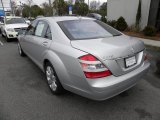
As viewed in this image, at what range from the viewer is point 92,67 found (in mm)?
2402

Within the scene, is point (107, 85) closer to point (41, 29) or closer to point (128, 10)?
point (41, 29)

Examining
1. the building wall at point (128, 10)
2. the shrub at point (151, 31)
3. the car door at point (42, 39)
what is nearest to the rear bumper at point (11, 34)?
the car door at point (42, 39)

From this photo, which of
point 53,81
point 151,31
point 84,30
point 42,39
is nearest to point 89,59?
point 84,30

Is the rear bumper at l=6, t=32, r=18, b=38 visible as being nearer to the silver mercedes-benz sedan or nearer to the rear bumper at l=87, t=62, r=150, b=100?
the silver mercedes-benz sedan

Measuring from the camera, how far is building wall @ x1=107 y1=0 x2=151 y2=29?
11648mm

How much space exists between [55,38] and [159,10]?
400 inches

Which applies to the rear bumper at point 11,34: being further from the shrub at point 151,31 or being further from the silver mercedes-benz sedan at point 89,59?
the shrub at point 151,31

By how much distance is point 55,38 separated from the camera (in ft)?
10.4

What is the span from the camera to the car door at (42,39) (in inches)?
136

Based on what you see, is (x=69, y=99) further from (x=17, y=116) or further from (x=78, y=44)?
(x=78, y=44)

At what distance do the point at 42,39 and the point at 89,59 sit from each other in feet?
5.52

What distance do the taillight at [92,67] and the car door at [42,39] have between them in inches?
47.0

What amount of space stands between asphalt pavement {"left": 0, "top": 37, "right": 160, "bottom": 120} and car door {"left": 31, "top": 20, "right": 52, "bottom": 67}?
80 centimetres

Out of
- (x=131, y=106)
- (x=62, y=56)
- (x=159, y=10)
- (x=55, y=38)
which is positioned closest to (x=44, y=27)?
(x=55, y=38)
